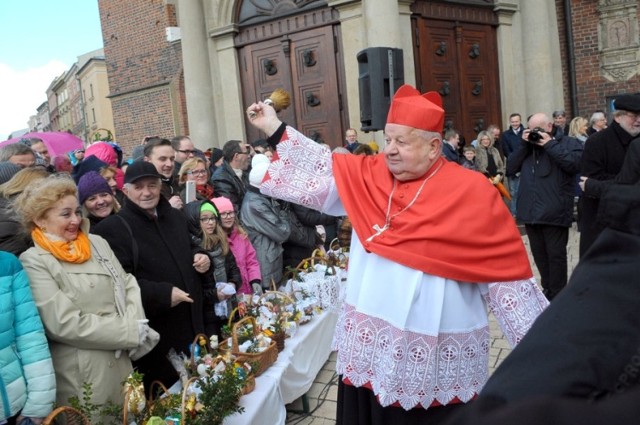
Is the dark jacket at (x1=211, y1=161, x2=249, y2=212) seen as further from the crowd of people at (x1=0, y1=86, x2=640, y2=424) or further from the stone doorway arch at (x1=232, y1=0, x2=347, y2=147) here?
the stone doorway arch at (x1=232, y1=0, x2=347, y2=147)

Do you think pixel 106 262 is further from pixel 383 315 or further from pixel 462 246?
pixel 462 246

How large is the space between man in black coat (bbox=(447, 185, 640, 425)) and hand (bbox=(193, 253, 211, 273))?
3370 mm

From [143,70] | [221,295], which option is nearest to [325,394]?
[221,295]

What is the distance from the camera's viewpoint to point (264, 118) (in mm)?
3133

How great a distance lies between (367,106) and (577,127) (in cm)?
553

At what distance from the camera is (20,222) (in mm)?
3174

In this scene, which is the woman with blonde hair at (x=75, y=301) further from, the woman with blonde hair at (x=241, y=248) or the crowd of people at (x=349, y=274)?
the woman with blonde hair at (x=241, y=248)

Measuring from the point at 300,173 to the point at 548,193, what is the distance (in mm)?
3576

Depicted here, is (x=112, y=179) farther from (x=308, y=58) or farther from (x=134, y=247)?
(x=308, y=58)

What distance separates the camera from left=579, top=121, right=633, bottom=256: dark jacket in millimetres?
5180

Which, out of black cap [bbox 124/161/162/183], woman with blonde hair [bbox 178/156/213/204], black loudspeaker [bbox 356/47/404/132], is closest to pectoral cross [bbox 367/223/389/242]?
black cap [bbox 124/161/162/183]

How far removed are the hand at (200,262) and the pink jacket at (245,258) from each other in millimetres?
989

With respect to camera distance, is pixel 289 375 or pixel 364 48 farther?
pixel 364 48

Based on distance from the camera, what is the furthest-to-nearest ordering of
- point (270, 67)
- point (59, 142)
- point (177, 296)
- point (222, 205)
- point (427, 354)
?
point (270, 67) < point (59, 142) < point (222, 205) < point (177, 296) < point (427, 354)
